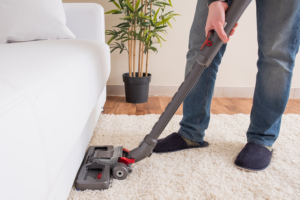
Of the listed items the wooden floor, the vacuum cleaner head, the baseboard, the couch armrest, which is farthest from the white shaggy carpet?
the baseboard

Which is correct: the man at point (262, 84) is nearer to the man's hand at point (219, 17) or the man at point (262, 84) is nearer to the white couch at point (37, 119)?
the man's hand at point (219, 17)

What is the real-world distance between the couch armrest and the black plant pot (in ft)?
1.82

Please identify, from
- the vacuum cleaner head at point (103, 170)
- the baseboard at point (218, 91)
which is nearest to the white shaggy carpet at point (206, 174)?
the vacuum cleaner head at point (103, 170)

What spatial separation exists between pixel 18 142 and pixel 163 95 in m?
1.90

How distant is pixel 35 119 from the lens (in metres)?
0.28

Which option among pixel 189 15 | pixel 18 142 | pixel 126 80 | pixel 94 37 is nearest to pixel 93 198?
pixel 18 142

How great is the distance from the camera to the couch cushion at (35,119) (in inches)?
8.7

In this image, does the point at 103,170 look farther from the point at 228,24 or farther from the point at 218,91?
the point at 218,91

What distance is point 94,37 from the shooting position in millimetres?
1298

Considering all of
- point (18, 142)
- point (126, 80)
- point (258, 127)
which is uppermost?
point (18, 142)

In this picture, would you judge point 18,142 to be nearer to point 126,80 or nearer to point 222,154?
point 222,154

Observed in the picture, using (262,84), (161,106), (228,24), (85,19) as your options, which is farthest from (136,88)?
(228,24)

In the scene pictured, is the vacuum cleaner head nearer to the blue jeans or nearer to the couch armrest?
the blue jeans

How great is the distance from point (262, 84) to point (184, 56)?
115cm
